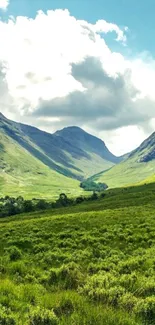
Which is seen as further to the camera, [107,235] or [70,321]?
[107,235]

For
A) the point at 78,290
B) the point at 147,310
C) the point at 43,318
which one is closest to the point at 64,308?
the point at 43,318

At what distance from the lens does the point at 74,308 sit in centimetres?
1081

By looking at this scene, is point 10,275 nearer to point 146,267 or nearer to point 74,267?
point 74,267

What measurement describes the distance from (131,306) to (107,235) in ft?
73.3

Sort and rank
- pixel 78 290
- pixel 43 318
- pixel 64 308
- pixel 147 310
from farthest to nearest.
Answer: pixel 78 290 < pixel 64 308 < pixel 147 310 < pixel 43 318

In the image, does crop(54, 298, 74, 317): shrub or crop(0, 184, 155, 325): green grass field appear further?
crop(54, 298, 74, 317): shrub

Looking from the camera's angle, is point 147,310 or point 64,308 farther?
point 64,308

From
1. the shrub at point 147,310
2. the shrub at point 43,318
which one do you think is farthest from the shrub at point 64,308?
the shrub at point 147,310

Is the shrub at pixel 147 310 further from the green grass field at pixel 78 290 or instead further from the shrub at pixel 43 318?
the shrub at pixel 43 318

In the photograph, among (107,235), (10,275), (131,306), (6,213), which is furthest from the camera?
(6,213)

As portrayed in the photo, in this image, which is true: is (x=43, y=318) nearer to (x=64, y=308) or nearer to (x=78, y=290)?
(x=64, y=308)

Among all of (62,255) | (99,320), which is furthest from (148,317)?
(62,255)

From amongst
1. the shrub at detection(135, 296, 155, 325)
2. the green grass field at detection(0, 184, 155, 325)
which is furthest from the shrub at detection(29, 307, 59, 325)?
the shrub at detection(135, 296, 155, 325)

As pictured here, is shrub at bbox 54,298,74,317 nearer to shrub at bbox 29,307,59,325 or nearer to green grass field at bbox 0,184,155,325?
green grass field at bbox 0,184,155,325
